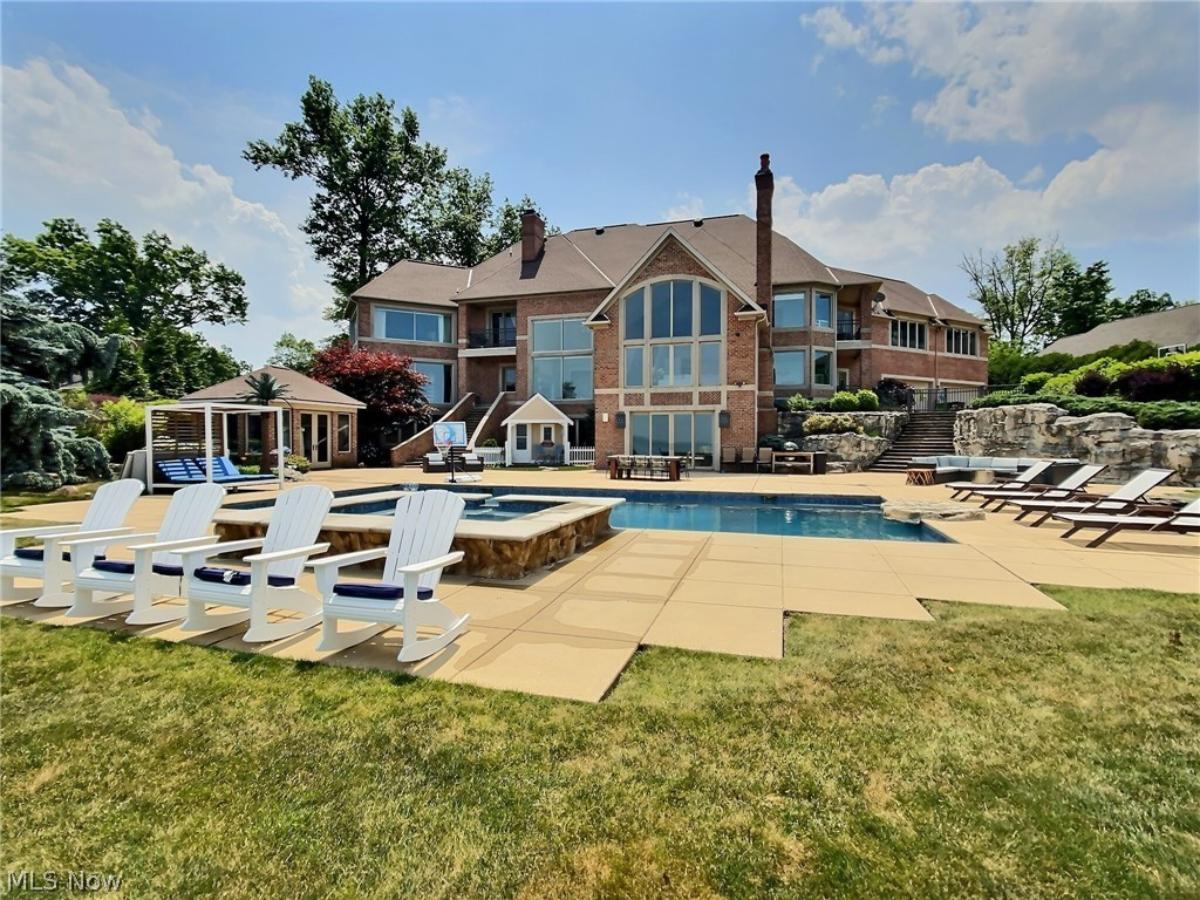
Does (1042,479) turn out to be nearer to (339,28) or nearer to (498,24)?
(498,24)

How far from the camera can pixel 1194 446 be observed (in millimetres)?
14500

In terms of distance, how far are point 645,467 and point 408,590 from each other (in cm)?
1504

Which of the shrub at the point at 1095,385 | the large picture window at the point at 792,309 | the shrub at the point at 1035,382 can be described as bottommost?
the shrub at the point at 1095,385

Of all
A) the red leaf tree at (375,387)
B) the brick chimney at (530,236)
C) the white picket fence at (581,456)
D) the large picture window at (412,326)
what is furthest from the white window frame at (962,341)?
the red leaf tree at (375,387)

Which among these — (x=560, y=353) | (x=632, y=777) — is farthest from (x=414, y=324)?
(x=632, y=777)

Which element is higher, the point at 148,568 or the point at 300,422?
the point at 300,422

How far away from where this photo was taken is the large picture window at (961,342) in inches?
1256

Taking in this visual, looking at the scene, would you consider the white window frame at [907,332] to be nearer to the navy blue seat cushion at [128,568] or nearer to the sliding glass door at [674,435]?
the sliding glass door at [674,435]

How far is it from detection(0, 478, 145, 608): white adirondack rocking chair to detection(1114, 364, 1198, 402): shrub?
2690cm

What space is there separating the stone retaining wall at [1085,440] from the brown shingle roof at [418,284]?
25185mm

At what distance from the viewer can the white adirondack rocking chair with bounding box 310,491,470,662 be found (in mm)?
3820

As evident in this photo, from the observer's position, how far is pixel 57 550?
5.06m

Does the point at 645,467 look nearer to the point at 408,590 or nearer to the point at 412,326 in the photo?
the point at 408,590

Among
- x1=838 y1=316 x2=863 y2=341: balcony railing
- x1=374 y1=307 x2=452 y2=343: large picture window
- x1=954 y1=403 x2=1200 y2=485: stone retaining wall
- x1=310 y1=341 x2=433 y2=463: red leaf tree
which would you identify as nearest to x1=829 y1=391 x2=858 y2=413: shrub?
x1=954 y1=403 x2=1200 y2=485: stone retaining wall
